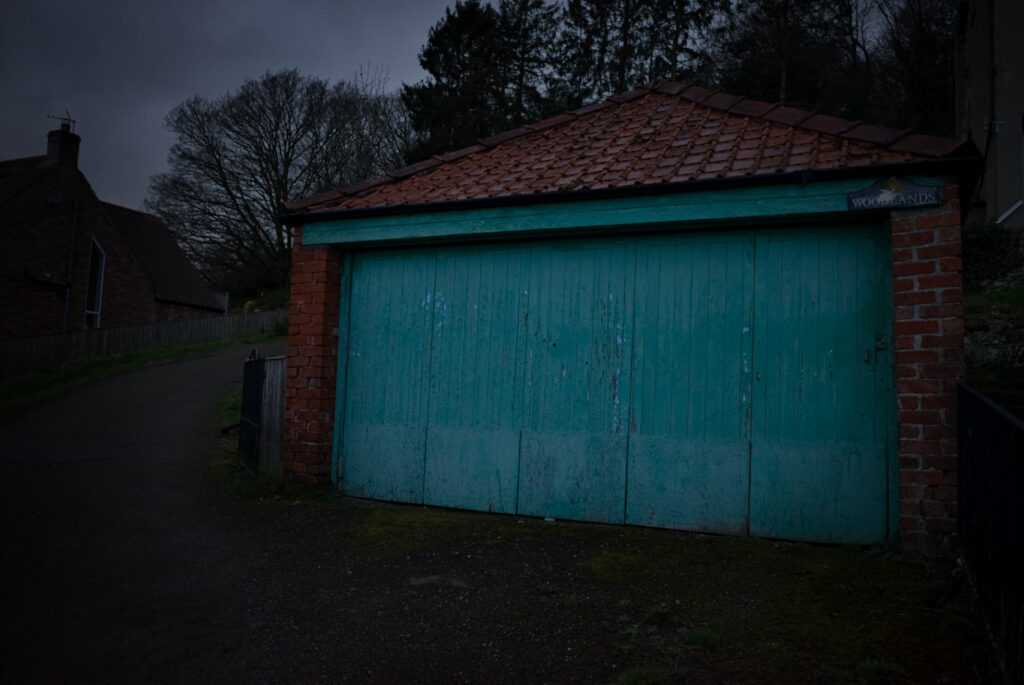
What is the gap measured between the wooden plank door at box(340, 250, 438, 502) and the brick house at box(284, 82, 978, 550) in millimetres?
22

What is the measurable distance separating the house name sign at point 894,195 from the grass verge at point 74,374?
14.8 m

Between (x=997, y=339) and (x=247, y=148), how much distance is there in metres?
28.4

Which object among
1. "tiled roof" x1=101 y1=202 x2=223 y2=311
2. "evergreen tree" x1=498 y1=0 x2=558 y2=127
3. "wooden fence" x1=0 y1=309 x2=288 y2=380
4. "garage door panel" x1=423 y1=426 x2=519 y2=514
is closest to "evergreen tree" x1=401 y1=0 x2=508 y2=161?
"evergreen tree" x1=498 y1=0 x2=558 y2=127

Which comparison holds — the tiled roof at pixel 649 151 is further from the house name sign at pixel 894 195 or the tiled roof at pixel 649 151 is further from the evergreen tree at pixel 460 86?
the evergreen tree at pixel 460 86

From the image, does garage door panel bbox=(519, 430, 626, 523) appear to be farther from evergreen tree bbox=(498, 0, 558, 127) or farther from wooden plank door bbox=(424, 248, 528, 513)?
evergreen tree bbox=(498, 0, 558, 127)

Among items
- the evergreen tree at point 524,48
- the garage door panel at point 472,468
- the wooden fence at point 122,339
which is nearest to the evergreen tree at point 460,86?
the evergreen tree at point 524,48

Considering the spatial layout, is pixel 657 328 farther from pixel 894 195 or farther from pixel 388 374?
pixel 388 374

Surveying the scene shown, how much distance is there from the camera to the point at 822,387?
475 centimetres

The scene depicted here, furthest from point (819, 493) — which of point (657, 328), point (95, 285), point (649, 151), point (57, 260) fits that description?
point (95, 285)

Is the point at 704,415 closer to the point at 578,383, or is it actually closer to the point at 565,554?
the point at 578,383

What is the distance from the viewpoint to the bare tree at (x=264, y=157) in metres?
28.7

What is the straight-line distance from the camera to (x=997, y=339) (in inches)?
405

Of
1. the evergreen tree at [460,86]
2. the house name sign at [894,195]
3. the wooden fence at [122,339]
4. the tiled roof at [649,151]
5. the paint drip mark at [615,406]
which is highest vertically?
the evergreen tree at [460,86]

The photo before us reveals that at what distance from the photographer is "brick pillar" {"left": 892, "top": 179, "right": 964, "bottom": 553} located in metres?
4.21
